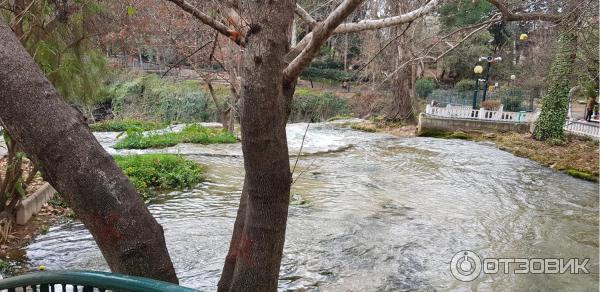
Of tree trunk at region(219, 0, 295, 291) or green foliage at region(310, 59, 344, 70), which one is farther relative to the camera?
green foliage at region(310, 59, 344, 70)

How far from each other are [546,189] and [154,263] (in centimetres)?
953

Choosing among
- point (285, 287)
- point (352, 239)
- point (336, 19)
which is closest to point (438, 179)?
point (352, 239)

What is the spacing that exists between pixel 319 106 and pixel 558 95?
46.4ft

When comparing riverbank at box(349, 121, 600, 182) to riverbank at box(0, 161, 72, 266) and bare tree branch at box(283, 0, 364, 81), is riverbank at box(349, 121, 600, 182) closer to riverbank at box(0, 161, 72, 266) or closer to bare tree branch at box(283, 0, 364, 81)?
bare tree branch at box(283, 0, 364, 81)

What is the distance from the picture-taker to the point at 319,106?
26.2 meters

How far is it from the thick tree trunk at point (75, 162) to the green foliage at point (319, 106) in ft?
79.9

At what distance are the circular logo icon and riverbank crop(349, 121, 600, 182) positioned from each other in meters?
6.60

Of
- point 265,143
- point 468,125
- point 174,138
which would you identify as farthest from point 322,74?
point 265,143

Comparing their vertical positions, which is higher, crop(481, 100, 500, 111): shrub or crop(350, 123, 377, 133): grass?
crop(481, 100, 500, 111): shrub

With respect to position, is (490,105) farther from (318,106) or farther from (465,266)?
(465,266)

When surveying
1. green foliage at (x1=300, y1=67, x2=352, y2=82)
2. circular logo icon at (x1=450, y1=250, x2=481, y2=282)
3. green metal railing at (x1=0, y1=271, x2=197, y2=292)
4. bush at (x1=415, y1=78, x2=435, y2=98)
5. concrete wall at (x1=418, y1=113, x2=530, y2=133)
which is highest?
green foliage at (x1=300, y1=67, x2=352, y2=82)

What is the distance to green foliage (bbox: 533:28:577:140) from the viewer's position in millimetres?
13734

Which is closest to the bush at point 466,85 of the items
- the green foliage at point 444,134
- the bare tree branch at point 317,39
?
the green foliage at point 444,134

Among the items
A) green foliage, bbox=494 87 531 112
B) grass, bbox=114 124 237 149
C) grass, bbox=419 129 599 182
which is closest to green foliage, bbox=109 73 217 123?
grass, bbox=114 124 237 149
